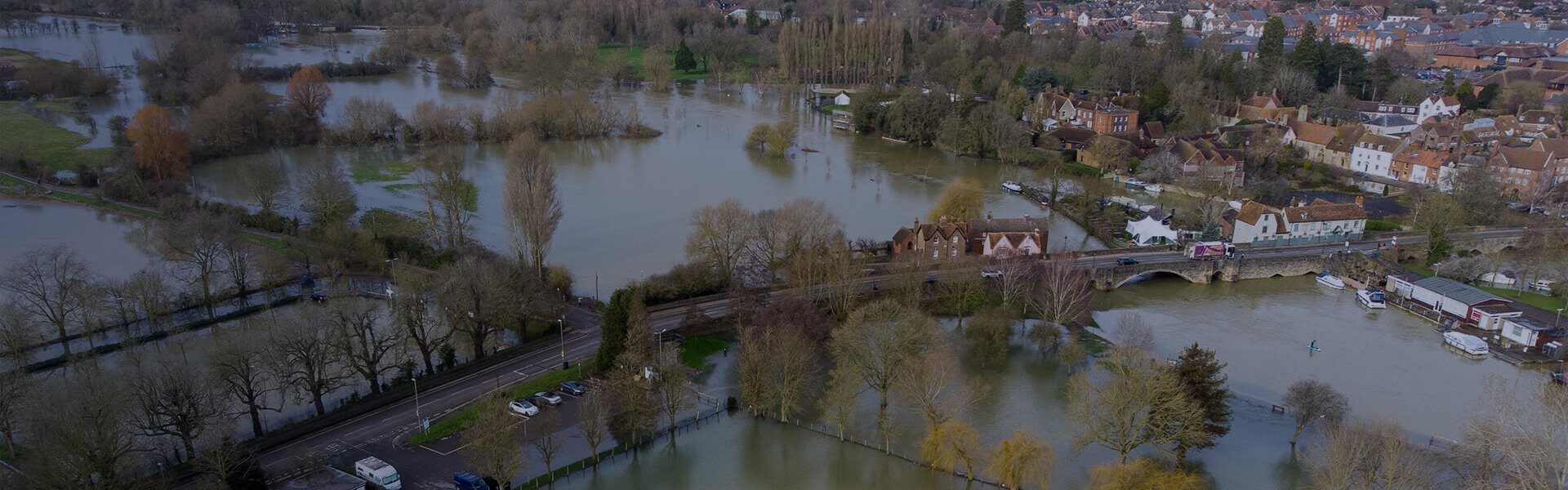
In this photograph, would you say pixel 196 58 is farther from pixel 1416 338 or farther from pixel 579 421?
pixel 1416 338

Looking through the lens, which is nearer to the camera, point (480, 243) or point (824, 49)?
point (480, 243)

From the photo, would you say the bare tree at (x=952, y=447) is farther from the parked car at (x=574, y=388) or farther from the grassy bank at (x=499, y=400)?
the grassy bank at (x=499, y=400)

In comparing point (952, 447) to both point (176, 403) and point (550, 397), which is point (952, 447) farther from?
point (176, 403)

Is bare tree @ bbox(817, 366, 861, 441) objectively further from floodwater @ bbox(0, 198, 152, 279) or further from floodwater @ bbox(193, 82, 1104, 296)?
floodwater @ bbox(0, 198, 152, 279)

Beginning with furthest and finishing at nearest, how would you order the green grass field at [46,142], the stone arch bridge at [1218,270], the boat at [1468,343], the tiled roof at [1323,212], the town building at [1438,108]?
the town building at [1438,108], the green grass field at [46,142], the tiled roof at [1323,212], the stone arch bridge at [1218,270], the boat at [1468,343]

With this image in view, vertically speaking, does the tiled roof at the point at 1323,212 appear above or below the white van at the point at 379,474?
above

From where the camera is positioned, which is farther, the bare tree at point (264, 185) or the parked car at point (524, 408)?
the bare tree at point (264, 185)

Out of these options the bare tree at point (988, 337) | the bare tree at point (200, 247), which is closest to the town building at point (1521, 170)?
the bare tree at point (988, 337)

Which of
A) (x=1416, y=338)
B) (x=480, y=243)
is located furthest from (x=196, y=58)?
(x=1416, y=338)
